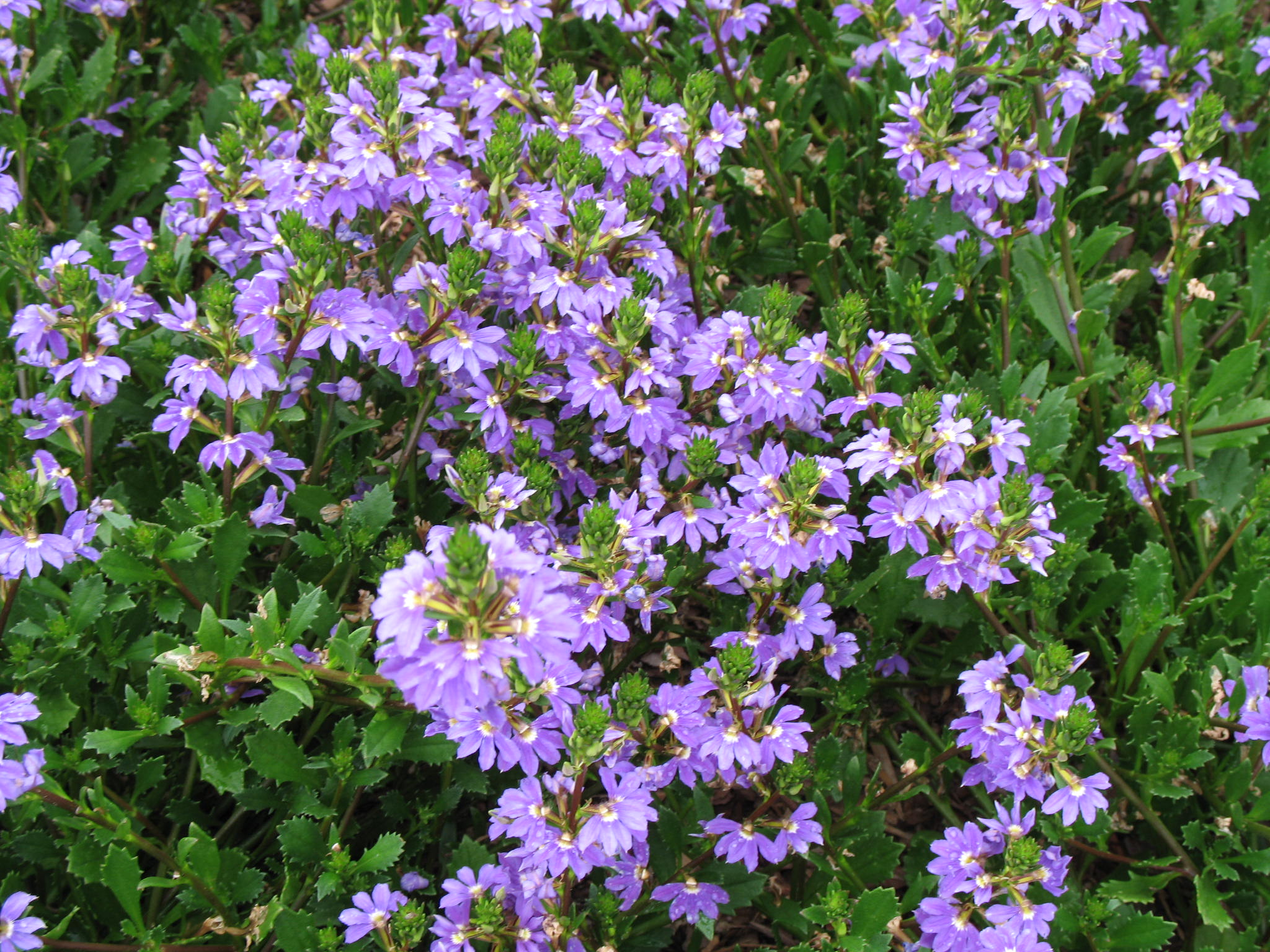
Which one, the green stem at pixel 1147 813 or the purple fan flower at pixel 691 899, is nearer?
the purple fan flower at pixel 691 899

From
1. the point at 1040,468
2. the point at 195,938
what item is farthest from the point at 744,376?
the point at 195,938

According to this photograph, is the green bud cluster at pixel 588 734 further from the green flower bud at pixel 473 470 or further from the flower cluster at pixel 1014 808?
→ the flower cluster at pixel 1014 808

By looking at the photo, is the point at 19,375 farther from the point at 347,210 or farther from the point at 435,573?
the point at 435,573

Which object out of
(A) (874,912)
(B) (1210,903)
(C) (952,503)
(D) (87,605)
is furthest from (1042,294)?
(D) (87,605)

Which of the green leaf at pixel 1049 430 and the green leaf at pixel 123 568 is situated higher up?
the green leaf at pixel 1049 430

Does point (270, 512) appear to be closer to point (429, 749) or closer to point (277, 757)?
point (277, 757)

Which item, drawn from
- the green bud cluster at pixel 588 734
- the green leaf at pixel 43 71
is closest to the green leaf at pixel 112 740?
the green bud cluster at pixel 588 734
